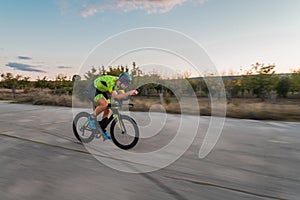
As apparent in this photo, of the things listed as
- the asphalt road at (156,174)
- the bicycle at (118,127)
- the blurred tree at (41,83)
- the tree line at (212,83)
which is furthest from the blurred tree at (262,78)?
the blurred tree at (41,83)

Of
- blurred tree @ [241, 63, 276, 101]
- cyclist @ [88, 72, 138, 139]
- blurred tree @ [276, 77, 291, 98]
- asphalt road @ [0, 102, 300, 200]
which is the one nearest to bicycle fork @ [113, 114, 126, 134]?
cyclist @ [88, 72, 138, 139]

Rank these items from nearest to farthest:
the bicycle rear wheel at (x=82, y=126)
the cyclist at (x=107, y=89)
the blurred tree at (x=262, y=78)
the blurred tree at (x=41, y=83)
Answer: the cyclist at (x=107, y=89), the bicycle rear wheel at (x=82, y=126), the blurred tree at (x=262, y=78), the blurred tree at (x=41, y=83)

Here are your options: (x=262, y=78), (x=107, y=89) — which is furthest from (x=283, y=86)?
(x=107, y=89)

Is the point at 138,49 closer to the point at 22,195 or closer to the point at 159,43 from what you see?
the point at 159,43

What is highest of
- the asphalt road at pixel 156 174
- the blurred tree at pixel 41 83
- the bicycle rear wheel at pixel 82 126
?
the blurred tree at pixel 41 83

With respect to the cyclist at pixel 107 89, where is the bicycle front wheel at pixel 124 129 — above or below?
below

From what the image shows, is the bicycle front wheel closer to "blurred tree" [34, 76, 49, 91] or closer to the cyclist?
the cyclist

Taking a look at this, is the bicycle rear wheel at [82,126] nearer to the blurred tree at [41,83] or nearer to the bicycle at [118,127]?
the bicycle at [118,127]

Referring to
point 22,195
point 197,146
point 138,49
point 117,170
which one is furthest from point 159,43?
point 22,195

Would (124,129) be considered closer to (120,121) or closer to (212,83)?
(120,121)

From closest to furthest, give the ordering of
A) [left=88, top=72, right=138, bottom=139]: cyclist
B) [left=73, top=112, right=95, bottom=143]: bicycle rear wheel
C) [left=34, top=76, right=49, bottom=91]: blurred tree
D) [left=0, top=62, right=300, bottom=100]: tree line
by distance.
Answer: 1. [left=88, top=72, right=138, bottom=139]: cyclist
2. [left=73, top=112, right=95, bottom=143]: bicycle rear wheel
3. [left=0, top=62, right=300, bottom=100]: tree line
4. [left=34, top=76, right=49, bottom=91]: blurred tree

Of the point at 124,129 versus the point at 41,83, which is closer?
the point at 124,129

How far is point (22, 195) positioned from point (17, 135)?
11.5ft

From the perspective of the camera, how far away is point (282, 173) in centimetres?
258
